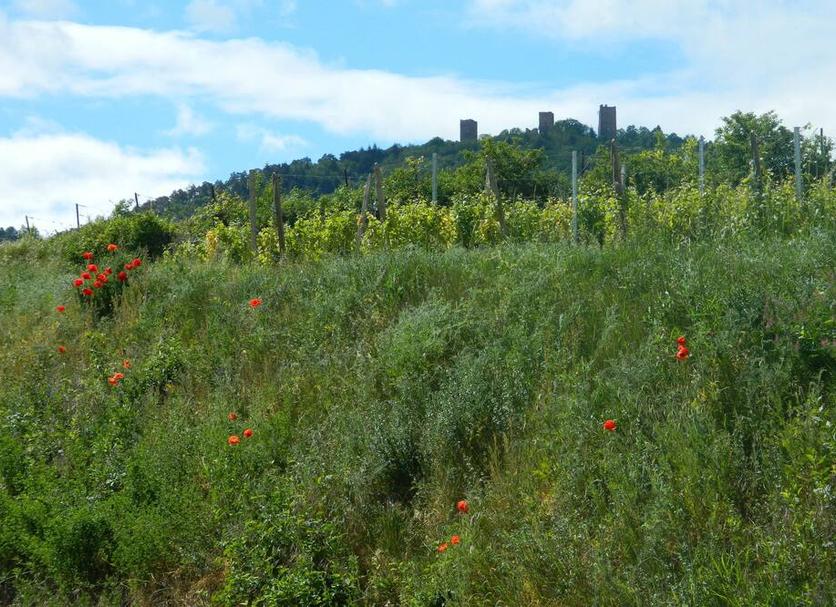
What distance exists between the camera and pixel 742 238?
357 inches

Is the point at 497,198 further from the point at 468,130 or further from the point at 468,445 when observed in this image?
the point at 468,130

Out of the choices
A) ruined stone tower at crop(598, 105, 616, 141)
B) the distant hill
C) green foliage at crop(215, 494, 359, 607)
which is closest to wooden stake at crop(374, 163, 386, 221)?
green foliage at crop(215, 494, 359, 607)

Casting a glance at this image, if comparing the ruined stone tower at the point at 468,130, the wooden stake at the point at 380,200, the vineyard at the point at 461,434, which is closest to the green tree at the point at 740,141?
the wooden stake at the point at 380,200

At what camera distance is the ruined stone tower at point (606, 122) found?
5200cm

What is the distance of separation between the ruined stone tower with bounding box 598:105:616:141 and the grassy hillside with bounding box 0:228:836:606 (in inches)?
1737

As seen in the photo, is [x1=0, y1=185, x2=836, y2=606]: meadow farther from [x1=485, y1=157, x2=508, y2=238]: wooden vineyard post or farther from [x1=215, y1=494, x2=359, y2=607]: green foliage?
[x1=485, y1=157, x2=508, y2=238]: wooden vineyard post

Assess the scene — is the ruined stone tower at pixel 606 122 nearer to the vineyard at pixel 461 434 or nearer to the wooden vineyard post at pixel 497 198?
the wooden vineyard post at pixel 497 198

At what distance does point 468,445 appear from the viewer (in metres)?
6.65

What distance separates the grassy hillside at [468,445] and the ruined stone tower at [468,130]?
4585 cm

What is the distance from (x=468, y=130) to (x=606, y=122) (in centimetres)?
822

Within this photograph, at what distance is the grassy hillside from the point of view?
4977 millimetres

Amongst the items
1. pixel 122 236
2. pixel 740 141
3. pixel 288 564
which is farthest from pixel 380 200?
pixel 740 141

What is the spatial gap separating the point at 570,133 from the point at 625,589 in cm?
4904

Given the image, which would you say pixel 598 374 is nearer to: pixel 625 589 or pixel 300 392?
pixel 625 589
